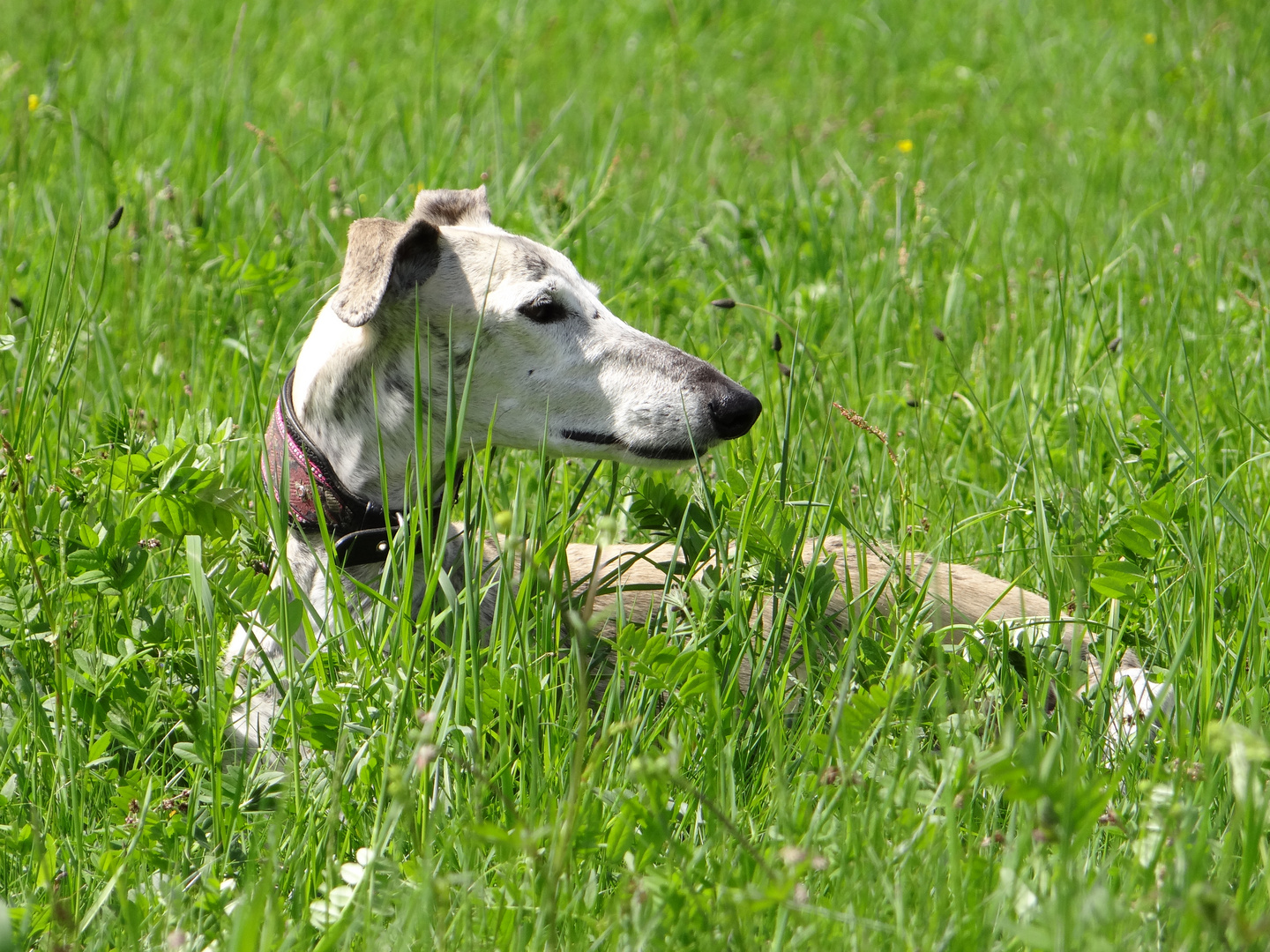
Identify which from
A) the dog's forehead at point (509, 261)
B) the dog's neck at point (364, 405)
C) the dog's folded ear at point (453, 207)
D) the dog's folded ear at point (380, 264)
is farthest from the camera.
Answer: the dog's folded ear at point (453, 207)

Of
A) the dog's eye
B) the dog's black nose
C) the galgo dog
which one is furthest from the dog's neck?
the dog's black nose

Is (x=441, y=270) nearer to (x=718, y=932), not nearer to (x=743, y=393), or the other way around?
(x=743, y=393)

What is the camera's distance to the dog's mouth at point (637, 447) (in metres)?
2.59

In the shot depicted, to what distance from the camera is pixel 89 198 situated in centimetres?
449

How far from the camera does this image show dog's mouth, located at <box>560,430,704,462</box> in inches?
102

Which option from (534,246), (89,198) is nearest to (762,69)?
(89,198)

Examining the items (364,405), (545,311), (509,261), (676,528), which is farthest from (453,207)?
(676,528)

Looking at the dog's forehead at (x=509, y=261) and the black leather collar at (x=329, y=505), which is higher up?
the dog's forehead at (x=509, y=261)

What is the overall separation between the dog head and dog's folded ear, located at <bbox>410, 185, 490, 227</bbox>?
0.44m

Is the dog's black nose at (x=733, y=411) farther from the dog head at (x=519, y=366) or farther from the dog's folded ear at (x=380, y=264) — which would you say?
the dog's folded ear at (x=380, y=264)

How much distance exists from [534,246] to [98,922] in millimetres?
1715

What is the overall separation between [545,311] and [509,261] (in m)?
0.15

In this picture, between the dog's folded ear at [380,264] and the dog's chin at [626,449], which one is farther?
the dog's chin at [626,449]

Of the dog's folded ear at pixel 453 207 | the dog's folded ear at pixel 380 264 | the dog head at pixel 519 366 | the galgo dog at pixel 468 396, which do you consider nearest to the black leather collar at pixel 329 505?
the galgo dog at pixel 468 396
